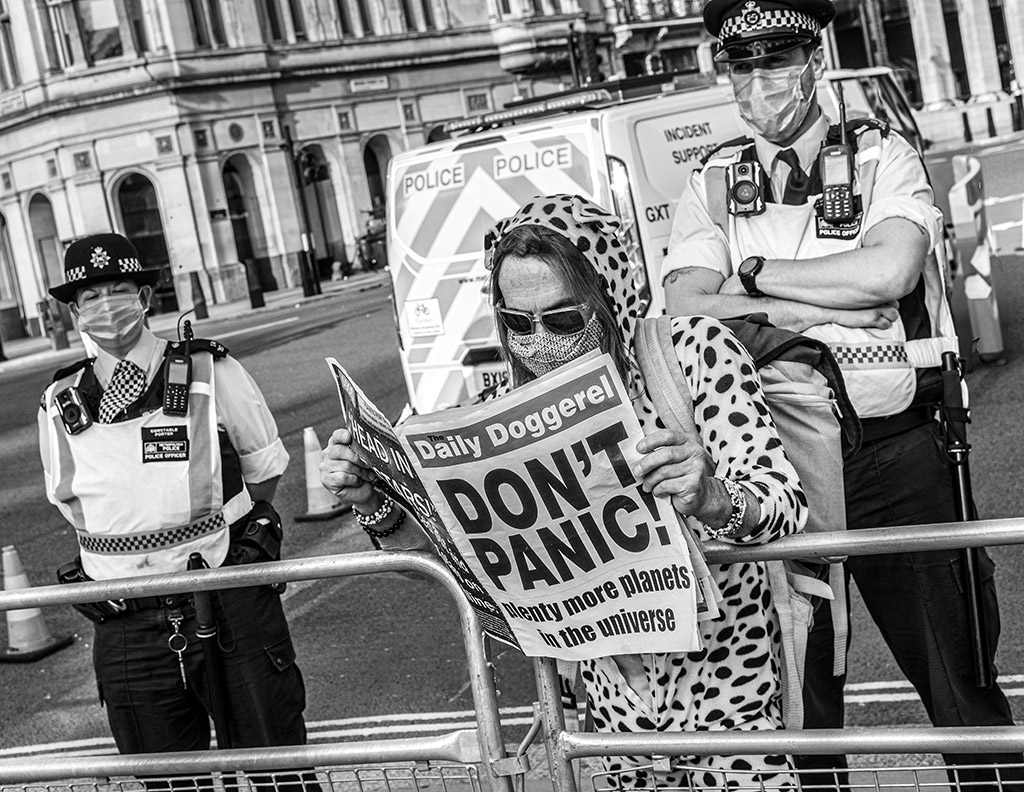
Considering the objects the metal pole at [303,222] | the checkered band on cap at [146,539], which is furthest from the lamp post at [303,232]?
the checkered band on cap at [146,539]

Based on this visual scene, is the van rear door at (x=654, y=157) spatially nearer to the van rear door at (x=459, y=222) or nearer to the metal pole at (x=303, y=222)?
the van rear door at (x=459, y=222)

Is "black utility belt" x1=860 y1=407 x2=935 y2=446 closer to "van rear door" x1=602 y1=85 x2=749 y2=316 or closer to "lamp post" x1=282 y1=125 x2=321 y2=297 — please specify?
"van rear door" x1=602 y1=85 x2=749 y2=316

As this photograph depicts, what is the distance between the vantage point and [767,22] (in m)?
3.48

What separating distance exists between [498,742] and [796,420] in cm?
89

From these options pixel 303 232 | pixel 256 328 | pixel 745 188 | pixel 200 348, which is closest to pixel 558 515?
pixel 745 188

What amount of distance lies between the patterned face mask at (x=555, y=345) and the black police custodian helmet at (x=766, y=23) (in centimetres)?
125

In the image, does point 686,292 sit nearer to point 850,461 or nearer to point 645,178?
point 850,461

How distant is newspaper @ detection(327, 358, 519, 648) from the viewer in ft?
8.18

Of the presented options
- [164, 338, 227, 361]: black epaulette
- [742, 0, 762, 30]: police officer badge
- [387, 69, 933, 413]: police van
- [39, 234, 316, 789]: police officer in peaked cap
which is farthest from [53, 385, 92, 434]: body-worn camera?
[387, 69, 933, 413]: police van

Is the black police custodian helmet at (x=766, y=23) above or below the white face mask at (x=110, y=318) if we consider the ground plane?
above

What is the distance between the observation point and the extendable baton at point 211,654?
3900 millimetres

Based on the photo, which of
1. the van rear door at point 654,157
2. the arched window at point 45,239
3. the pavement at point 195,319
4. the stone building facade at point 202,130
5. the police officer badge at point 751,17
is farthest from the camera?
the arched window at point 45,239

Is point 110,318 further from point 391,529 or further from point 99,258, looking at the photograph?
point 391,529

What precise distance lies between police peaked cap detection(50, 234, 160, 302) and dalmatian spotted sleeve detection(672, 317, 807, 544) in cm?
209
